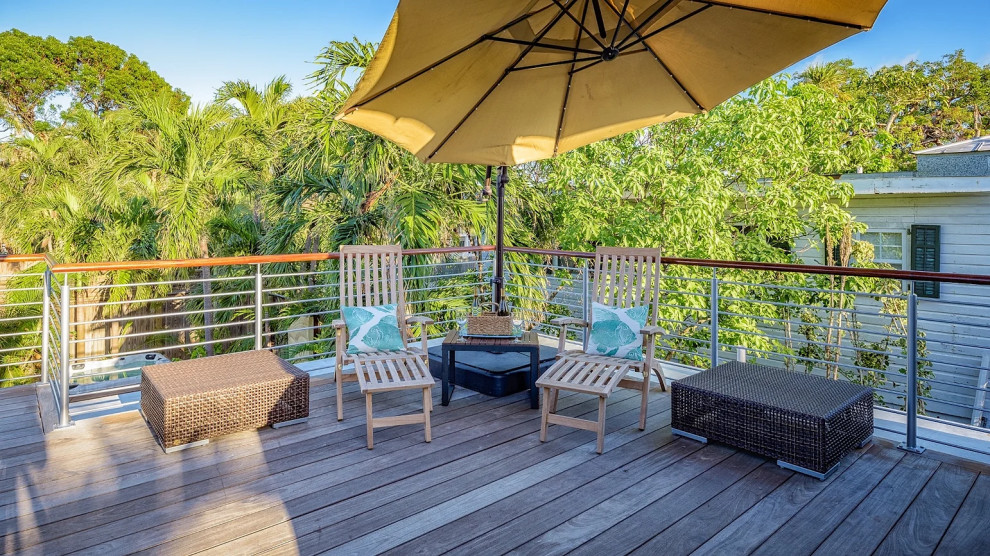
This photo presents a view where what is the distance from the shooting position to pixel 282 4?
707 inches

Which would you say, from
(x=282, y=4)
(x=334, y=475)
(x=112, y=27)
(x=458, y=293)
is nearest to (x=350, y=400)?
(x=334, y=475)

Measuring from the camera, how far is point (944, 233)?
786 cm

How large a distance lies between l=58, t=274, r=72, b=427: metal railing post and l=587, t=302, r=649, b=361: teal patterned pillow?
315 cm

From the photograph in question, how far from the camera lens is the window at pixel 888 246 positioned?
329 inches

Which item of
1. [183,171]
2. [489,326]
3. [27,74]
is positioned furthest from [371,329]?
[27,74]

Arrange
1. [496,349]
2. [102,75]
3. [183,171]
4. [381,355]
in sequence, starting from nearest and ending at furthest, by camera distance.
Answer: [381,355] < [496,349] < [183,171] < [102,75]

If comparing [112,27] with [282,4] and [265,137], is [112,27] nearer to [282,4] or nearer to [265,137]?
[282,4]

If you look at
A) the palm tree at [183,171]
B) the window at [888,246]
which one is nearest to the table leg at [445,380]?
the palm tree at [183,171]

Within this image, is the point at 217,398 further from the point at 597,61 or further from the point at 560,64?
the point at 597,61

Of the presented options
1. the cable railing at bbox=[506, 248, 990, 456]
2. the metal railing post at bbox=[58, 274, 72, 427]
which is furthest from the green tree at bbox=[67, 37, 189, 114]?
the metal railing post at bbox=[58, 274, 72, 427]

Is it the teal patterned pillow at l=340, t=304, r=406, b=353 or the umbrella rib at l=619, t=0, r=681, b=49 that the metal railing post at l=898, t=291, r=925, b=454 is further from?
the teal patterned pillow at l=340, t=304, r=406, b=353

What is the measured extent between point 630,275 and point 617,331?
19.4 inches

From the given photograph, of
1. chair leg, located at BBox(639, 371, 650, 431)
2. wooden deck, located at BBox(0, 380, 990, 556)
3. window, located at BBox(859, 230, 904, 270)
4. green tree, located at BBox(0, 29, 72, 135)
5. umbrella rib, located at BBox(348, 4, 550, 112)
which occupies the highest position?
green tree, located at BBox(0, 29, 72, 135)

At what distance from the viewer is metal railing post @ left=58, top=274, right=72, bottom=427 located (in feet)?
10.7
